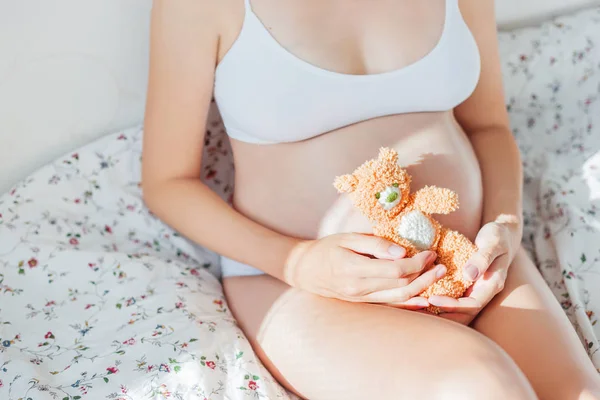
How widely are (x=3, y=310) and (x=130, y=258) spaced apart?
240 mm

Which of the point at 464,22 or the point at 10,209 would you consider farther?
the point at 10,209

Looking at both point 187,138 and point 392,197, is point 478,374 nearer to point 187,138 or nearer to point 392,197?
point 392,197

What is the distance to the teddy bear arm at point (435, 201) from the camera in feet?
3.28

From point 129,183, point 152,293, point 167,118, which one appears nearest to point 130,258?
point 152,293

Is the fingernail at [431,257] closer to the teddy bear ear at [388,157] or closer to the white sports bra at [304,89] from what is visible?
the teddy bear ear at [388,157]

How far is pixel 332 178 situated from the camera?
112 cm

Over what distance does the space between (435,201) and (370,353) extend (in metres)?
0.24

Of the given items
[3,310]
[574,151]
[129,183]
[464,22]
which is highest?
[464,22]

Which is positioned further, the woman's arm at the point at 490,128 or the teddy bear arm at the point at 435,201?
the woman's arm at the point at 490,128

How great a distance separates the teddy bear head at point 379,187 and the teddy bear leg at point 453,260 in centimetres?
10

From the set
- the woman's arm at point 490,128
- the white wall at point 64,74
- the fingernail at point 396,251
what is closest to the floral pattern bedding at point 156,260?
the white wall at point 64,74

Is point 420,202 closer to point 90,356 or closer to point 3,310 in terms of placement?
point 90,356

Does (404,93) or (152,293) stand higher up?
(404,93)

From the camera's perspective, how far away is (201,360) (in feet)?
3.50
